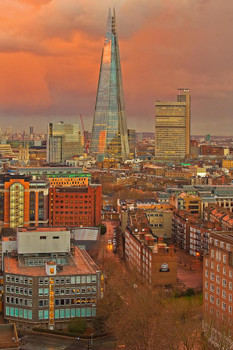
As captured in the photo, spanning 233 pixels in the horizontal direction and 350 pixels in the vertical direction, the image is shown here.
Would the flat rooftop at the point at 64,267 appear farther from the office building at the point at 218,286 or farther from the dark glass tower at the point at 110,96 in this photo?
the dark glass tower at the point at 110,96

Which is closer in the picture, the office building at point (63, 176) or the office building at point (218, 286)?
the office building at point (218, 286)

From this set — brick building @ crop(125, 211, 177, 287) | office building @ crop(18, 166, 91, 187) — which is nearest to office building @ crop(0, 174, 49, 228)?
brick building @ crop(125, 211, 177, 287)

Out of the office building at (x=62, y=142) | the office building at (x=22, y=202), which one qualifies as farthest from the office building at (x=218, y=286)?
the office building at (x=62, y=142)

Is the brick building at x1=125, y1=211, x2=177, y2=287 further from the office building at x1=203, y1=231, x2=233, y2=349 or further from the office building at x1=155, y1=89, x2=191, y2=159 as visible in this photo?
the office building at x1=155, y1=89, x2=191, y2=159

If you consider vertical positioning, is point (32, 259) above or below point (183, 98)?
below

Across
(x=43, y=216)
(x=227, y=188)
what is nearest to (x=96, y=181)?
(x=227, y=188)

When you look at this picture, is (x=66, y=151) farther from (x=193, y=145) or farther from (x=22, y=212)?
(x=22, y=212)

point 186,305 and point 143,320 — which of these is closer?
point 143,320
